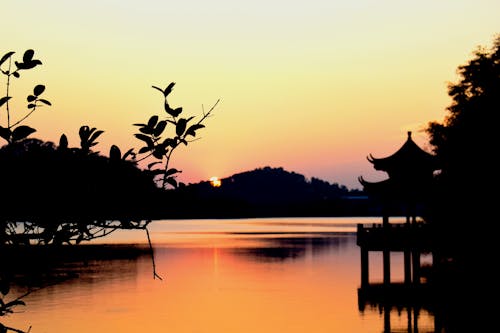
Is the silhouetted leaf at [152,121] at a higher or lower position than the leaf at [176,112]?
lower

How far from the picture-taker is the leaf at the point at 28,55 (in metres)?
6.10

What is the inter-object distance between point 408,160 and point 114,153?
46.0m

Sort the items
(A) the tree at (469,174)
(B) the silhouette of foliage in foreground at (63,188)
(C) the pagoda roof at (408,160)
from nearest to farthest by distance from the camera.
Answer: (B) the silhouette of foliage in foreground at (63,188)
(A) the tree at (469,174)
(C) the pagoda roof at (408,160)

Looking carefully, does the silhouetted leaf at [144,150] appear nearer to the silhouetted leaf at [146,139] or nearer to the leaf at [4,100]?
the silhouetted leaf at [146,139]

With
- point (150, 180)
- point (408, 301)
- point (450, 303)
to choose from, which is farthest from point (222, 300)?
point (150, 180)

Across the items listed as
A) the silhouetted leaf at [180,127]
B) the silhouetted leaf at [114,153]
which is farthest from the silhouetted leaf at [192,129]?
the silhouetted leaf at [114,153]

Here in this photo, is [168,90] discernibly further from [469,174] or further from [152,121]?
[469,174]

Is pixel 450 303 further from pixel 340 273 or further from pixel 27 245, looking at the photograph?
pixel 340 273

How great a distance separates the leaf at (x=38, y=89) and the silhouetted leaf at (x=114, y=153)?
792 mm

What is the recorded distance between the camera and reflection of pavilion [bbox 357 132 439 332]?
46938 millimetres

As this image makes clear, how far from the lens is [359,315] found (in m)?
49.0

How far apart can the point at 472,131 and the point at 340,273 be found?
A: 5142cm

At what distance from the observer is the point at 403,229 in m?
47.5

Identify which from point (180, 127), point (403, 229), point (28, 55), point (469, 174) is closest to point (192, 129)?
point (180, 127)
